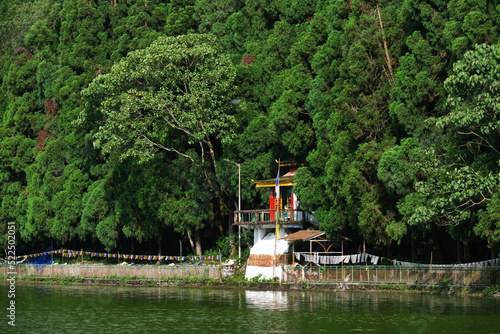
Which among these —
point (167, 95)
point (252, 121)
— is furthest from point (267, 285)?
point (167, 95)

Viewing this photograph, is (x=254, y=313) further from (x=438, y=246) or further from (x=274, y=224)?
(x=274, y=224)

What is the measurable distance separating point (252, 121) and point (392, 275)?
16.6 metres

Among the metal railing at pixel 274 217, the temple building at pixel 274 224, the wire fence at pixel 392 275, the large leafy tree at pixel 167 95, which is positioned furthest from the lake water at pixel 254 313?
the large leafy tree at pixel 167 95

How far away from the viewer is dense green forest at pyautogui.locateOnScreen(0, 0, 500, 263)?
117 ft

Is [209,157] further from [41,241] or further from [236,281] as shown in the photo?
[41,241]

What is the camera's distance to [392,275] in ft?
130

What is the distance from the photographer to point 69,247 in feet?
222

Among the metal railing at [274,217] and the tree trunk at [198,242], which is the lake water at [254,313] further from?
the tree trunk at [198,242]

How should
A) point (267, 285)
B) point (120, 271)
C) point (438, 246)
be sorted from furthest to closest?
point (120, 271) → point (267, 285) → point (438, 246)

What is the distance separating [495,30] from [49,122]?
45.6 m

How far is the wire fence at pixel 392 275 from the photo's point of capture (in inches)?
1421

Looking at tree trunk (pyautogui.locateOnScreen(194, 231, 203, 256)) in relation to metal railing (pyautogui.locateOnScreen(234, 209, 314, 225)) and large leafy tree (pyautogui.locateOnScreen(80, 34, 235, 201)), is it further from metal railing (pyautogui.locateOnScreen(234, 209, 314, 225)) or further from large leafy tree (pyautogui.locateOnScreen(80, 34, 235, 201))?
metal railing (pyautogui.locateOnScreen(234, 209, 314, 225))

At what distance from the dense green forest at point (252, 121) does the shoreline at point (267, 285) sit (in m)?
2.53

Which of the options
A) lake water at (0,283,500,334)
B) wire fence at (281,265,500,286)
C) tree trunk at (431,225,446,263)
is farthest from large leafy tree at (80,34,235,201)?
tree trunk at (431,225,446,263)
